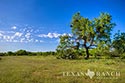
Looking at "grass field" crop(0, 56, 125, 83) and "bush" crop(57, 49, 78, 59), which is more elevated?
"bush" crop(57, 49, 78, 59)

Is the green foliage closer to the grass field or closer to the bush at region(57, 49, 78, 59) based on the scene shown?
the bush at region(57, 49, 78, 59)

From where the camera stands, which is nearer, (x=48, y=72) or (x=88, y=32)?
(x=48, y=72)

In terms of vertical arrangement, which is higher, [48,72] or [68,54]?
[68,54]

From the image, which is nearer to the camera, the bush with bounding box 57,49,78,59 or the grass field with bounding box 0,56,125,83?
the grass field with bounding box 0,56,125,83

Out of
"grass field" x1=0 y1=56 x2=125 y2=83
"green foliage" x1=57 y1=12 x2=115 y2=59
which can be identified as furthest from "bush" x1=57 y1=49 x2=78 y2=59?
"grass field" x1=0 y1=56 x2=125 y2=83

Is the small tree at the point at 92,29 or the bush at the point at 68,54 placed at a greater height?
the small tree at the point at 92,29

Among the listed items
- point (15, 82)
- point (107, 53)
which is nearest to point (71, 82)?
point (15, 82)

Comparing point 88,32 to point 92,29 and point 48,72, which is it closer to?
point 92,29

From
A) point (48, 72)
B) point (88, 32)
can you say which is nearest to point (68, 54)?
point (88, 32)

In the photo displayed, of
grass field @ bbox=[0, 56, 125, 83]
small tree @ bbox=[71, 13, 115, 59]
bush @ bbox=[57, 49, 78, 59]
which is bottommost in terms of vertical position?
grass field @ bbox=[0, 56, 125, 83]

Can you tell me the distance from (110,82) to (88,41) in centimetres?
3311

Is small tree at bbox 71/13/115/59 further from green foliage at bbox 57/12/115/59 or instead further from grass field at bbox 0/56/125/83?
grass field at bbox 0/56/125/83

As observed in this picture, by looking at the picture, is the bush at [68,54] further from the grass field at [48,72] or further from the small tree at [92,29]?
the grass field at [48,72]

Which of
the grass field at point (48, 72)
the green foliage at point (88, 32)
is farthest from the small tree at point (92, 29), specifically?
the grass field at point (48, 72)
